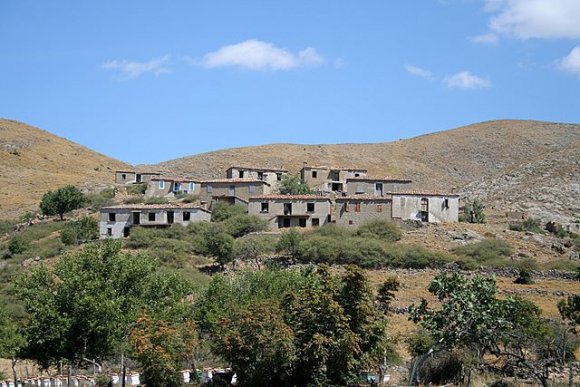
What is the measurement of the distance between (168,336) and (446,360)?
9118 mm

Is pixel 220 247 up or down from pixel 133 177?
down

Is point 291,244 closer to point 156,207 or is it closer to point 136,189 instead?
point 156,207

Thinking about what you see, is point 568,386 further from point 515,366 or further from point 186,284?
point 186,284

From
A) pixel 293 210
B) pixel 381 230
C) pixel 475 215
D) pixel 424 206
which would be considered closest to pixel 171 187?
pixel 293 210

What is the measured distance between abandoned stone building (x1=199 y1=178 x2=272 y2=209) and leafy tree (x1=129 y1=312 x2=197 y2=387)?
151 feet

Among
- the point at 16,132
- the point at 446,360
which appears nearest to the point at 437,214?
the point at 446,360

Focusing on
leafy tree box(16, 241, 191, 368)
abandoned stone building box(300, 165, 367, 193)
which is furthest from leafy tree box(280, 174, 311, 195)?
leafy tree box(16, 241, 191, 368)

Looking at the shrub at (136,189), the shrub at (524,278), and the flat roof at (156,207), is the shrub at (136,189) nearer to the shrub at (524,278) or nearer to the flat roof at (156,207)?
the flat roof at (156,207)

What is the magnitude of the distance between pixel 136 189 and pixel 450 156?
201 ft

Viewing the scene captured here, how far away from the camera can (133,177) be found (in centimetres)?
9438

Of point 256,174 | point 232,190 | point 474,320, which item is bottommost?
point 474,320

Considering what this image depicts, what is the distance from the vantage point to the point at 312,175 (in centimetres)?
8850

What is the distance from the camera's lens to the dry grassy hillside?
98.5m

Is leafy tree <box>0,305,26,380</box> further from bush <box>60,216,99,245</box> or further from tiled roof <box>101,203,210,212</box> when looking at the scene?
tiled roof <box>101,203,210,212</box>
